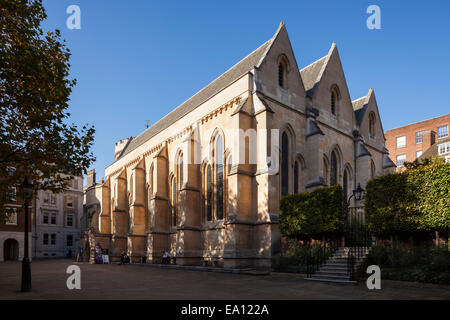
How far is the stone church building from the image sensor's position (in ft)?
67.3

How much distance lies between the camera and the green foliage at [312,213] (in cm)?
1698

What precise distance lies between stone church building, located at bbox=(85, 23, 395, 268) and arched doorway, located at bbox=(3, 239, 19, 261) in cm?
1938

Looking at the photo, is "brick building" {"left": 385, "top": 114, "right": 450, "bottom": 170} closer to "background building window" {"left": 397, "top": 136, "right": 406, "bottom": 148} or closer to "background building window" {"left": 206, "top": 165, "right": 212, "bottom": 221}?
"background building window" {"left": 397, "top": 136, "right": 406, "bottom": 148}

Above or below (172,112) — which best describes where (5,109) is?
below

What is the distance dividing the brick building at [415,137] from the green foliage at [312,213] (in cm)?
3939

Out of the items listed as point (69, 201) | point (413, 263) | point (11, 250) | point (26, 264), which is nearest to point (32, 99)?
point (26, 264)

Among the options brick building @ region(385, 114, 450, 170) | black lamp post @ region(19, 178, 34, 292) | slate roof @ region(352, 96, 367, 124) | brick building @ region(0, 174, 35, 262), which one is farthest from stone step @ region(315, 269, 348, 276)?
brick building @ region(385, 114, 450, 170)

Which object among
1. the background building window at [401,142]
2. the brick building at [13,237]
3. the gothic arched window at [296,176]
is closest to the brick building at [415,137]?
the background building window at [401,142]

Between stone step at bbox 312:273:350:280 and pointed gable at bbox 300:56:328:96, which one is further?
pointed gable at bbox 300:56:328:96

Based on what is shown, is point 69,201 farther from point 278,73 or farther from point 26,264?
point 26,264

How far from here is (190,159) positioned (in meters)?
25.8

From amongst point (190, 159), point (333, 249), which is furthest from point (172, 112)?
point (333, 249)
